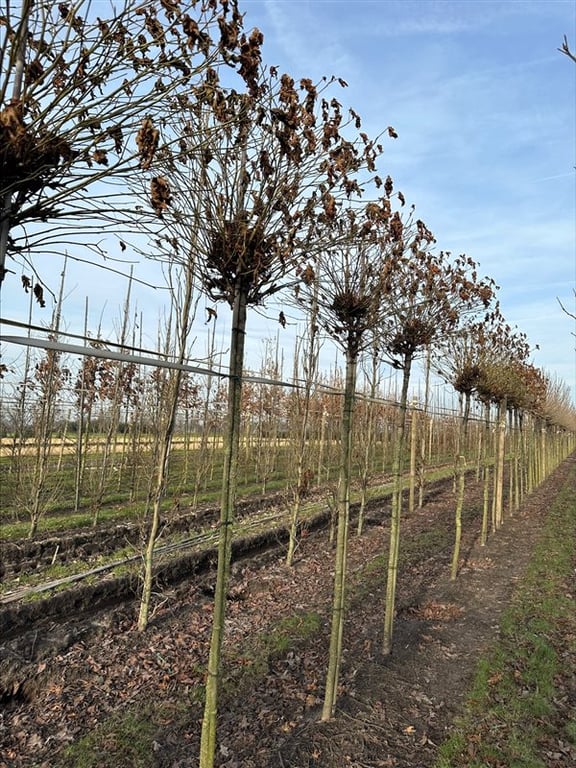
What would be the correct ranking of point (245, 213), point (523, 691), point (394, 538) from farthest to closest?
point (394, 538) → point (523, 691) → point (245, 213)

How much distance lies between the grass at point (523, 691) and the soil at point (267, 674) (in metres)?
0.15

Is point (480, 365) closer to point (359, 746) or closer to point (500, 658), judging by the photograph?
point (500, 658)

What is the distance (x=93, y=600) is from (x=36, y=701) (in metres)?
2.38

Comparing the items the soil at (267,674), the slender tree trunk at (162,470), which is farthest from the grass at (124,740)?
the slender tree trunk at (162,470)

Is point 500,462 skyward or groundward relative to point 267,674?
skyward

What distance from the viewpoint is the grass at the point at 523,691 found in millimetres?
3699

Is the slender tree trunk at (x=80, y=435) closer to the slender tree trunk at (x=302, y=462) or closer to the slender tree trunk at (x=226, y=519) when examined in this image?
Answer: the slender tree trunk at (x=302, y=462)

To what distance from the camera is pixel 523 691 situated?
4.56 m

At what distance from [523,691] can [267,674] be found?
2.33 meters

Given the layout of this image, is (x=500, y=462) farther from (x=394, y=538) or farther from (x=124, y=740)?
(x=124, y=740)

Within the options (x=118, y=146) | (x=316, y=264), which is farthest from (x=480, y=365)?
(x=118, y=146)

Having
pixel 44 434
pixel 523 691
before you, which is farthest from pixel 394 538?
pixel 44 434

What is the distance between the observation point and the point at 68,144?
1.72m

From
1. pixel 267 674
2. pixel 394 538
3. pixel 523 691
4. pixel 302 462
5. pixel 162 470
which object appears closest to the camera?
pixel 523 691
